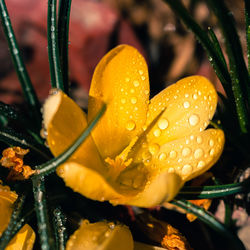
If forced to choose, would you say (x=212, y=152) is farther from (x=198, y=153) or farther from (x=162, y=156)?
(x=162, y=156)

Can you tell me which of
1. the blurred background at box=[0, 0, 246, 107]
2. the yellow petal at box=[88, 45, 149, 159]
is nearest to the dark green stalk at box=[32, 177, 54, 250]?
the yellow petal at box=[88, 45, 149, 159]

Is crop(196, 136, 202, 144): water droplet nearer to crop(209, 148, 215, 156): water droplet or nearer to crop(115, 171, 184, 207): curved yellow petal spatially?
crop(209, 148, 215, 156): water droplet

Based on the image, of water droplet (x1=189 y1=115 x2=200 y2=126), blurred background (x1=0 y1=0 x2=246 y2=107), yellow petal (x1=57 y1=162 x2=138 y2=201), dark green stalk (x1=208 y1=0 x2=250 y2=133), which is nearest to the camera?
yellow petal (x1=57 y1=162 x2=138 y2=201)

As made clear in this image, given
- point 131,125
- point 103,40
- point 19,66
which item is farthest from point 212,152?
point 103,40

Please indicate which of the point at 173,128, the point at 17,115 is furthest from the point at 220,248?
the point at 17,115

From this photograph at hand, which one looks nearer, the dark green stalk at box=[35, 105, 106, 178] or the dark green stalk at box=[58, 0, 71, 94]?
the dark green stalk at box=[35, 105, 106, 178]
